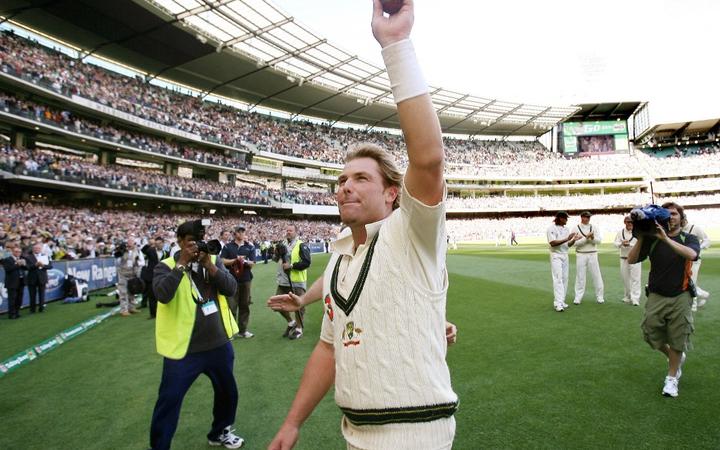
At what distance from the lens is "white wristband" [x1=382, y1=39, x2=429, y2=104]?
1.17 metres

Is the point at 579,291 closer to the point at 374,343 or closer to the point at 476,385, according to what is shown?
the point at 476,385

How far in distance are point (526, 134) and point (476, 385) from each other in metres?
76.0

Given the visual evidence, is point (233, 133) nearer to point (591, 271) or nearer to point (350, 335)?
point (591, 271)

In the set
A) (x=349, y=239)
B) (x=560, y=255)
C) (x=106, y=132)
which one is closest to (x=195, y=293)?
(x=349, y=239)

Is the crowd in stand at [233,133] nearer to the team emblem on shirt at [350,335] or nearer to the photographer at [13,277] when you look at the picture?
the photographer at [13,277]

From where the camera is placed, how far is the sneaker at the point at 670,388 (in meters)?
4.15

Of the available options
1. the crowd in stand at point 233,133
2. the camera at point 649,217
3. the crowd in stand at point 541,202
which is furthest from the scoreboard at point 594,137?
the camera at point 649,217

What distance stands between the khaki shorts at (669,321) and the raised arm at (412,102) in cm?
466

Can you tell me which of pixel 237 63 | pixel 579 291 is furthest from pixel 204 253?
pixel 237 63

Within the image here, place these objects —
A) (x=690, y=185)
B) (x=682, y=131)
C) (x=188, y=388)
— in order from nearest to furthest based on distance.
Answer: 1. (x=188, y=388)
2. (x=690, y=185)
3. (x=682, y=131)

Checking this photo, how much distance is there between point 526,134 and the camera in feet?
238

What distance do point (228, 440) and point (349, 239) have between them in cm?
307

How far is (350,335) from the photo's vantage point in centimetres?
138

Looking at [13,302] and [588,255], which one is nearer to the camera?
[588,255]
